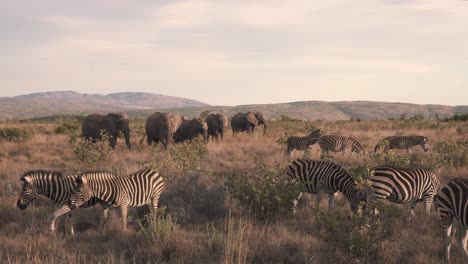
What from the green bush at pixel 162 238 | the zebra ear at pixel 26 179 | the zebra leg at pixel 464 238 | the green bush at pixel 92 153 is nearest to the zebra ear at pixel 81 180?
the zebra ear at pixel 26 179

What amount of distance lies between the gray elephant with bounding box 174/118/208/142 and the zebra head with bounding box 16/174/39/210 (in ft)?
53.9

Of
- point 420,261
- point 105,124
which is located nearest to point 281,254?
point 420,261

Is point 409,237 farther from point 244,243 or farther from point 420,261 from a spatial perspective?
point 244,243

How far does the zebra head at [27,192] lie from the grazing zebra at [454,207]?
788cm

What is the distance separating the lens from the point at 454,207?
6508 millimetres

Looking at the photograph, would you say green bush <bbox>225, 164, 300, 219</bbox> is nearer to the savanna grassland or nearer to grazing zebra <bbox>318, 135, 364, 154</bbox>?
the savanna grassland

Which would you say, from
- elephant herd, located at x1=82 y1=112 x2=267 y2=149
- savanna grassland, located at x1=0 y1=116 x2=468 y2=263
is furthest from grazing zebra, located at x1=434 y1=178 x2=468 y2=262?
elephant herd, located at x1=82 y1=112 x2=267 y2=149

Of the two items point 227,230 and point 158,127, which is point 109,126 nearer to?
point 158,127

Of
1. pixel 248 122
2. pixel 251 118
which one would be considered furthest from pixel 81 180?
pixel 251 118

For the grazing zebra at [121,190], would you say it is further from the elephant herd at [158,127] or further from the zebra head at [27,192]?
the elephant herd at [158,127]

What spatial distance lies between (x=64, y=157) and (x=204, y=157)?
20.7 ft

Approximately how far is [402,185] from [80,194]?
21.1 ft

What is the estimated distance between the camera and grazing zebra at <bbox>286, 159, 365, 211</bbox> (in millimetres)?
8368

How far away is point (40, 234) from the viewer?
23.8 ft
